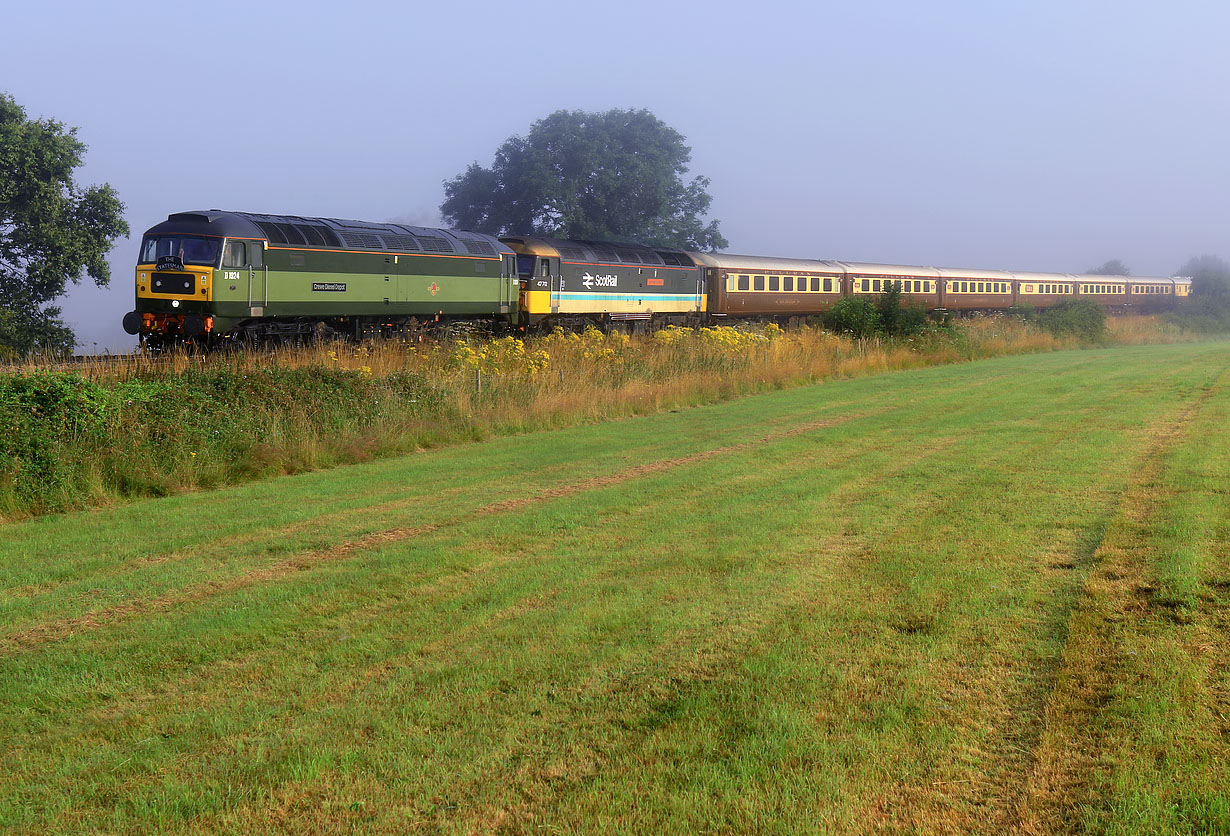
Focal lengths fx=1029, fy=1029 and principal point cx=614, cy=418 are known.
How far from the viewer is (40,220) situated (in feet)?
97.8

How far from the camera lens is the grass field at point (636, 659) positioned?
399cm

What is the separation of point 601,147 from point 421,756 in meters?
63.7

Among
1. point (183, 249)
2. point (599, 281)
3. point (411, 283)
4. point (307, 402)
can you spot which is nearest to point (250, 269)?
point (183, 249)

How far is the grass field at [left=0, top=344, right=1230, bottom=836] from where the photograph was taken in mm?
3988

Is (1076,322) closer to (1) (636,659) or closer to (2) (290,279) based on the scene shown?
(2) (290,279)

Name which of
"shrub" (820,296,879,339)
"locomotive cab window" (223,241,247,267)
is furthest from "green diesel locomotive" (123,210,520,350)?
"shrub" (820,296,879,339)

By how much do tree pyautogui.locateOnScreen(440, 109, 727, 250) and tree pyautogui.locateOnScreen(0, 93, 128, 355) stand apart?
34.2 meters

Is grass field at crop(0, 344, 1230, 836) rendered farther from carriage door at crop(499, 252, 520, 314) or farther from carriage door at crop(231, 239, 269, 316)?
carriage door at crop(499, 252, 520, 314)

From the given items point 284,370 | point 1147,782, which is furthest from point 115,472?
point 1147,782

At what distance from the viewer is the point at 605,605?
6266 millimetres

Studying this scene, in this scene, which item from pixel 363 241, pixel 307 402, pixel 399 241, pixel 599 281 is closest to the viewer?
pixel 307 402

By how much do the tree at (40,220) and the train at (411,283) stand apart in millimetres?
7789

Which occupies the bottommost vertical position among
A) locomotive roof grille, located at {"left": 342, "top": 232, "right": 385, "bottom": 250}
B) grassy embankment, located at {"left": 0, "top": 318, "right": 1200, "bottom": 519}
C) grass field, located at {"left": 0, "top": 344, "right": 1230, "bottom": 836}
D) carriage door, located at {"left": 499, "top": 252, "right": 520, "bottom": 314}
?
grass field, located at {"left": 0, "top": 344, "right": 1230, "bottom": 836}

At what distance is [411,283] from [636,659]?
23505 millimetres
